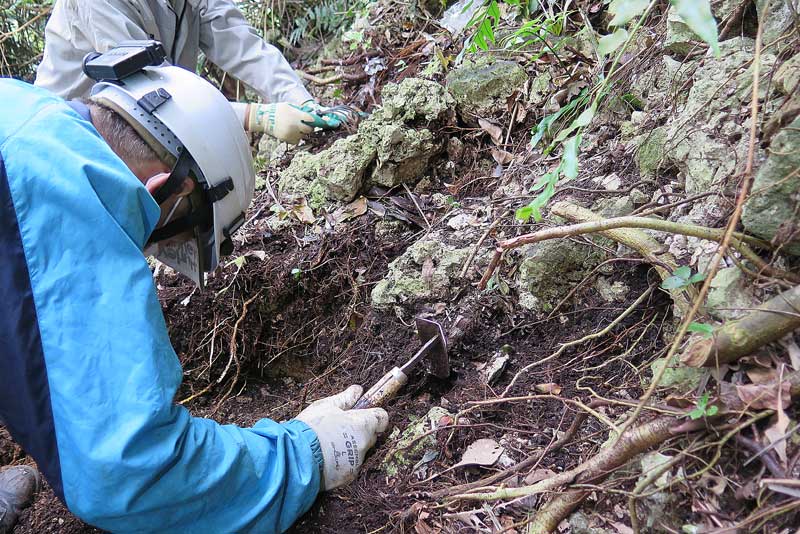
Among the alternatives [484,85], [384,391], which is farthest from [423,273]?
[484,85]

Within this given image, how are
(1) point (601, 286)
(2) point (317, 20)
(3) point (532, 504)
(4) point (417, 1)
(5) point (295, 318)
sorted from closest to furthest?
(3) point (532, 504) → (1) point (601, 286) → (5) point (295, 318) → (4) point (417, 1) → (2) point (317, 20)

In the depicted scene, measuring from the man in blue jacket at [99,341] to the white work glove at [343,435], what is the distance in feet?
0.71

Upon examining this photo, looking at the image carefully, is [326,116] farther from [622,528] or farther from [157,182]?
[622,528]

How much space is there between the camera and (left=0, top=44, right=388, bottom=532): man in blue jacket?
146cm

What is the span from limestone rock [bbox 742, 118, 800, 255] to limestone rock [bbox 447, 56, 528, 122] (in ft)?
5.83

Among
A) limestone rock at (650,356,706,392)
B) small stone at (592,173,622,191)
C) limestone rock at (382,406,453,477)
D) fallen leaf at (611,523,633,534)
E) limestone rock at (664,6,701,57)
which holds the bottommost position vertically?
limestone rock at (382,406,453,477)

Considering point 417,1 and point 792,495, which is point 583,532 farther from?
point 417,1

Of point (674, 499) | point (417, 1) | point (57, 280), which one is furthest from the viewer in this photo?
point (417, 1)

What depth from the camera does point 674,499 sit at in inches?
53.6

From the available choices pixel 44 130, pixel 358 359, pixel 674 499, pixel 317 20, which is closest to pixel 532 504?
pixel 674 499

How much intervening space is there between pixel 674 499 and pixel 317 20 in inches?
190

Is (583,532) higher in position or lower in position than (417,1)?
lower

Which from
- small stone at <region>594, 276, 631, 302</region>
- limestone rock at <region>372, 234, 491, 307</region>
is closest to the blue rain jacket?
limestone rock at <region>372, 234, 491, 307</region>

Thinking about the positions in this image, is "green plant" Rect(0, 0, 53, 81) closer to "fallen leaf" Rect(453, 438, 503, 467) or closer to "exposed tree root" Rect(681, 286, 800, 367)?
"fallen leaf" Rect(453, 438, 503, 467)
